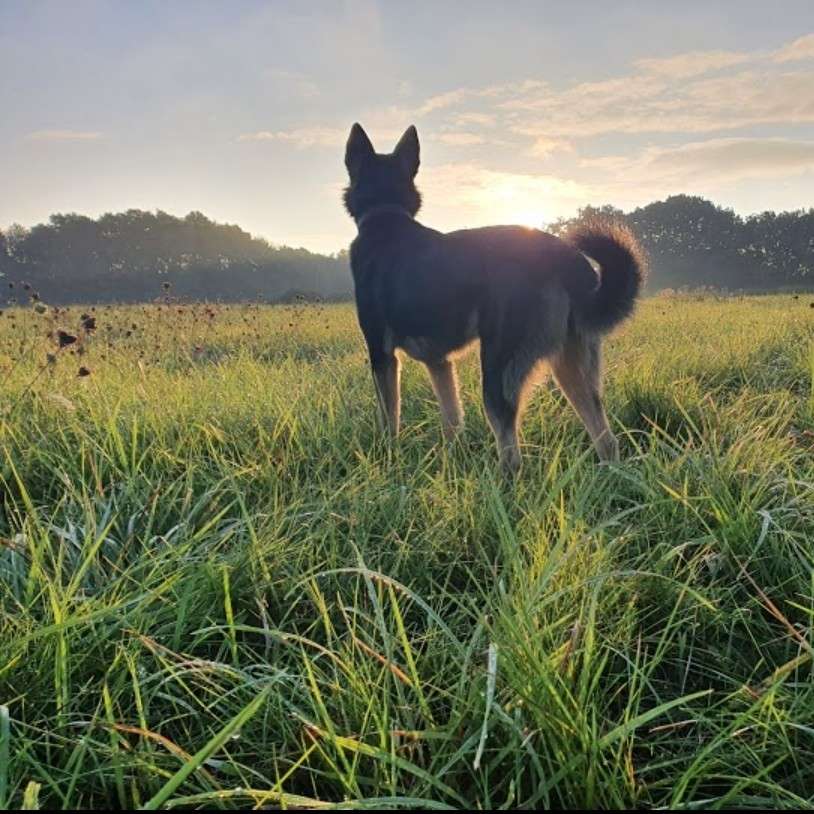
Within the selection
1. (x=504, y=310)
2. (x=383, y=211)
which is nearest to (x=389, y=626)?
(x=504, y=310)

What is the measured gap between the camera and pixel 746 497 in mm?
1863

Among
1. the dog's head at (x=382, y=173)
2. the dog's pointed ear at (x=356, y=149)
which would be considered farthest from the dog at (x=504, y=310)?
the dog's pointed ear at (x=356, y=149)

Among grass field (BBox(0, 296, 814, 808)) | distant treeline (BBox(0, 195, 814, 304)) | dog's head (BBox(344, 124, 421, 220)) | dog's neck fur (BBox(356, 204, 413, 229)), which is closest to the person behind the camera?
grass field (BBox(0, 296, 814, 808))

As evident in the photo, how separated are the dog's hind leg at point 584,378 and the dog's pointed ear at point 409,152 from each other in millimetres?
1783

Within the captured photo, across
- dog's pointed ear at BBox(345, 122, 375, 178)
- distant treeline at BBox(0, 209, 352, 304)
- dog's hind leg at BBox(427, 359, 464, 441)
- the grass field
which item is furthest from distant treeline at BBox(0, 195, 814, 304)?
the grass field

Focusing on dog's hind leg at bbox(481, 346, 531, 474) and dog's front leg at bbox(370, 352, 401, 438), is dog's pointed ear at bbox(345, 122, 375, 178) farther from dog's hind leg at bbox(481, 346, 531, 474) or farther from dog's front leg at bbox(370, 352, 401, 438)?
dog's hind leg at bbox(481, 346, 531, 474)

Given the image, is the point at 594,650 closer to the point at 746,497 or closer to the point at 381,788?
the point at 381,788

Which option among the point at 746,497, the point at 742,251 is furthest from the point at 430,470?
the point at 742,251

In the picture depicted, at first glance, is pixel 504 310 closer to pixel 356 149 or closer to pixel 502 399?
pixel 502 399

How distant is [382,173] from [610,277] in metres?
1.82

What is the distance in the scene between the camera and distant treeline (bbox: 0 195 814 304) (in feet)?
106

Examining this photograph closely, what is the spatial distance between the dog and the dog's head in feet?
1.49

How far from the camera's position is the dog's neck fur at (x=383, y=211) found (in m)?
3.84

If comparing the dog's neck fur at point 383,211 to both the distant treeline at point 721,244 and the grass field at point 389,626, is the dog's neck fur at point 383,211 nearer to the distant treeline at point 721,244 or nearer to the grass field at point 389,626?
the grass field at point 389,626
